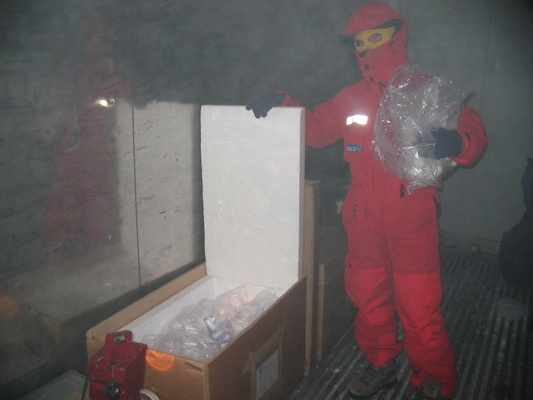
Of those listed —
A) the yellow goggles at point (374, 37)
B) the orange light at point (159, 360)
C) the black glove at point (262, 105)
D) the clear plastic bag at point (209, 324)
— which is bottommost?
the clear plastic bag at point (209, 324)

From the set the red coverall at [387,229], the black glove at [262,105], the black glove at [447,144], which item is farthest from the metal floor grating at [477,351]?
the black glove at [262,105]

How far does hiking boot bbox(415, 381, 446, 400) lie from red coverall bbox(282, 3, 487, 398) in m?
0.02

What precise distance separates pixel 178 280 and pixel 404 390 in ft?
3.38

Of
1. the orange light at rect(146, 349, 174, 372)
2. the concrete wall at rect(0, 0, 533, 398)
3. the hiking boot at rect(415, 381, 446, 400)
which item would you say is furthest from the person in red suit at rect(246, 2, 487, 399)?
the orange light at rect(146, 349, 174, 372)

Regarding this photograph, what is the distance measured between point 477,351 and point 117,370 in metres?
1.66

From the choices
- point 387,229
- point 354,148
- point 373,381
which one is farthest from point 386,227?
point 373,381

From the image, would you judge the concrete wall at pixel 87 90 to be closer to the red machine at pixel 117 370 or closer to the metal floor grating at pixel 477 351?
the red machine at pixel 117 370

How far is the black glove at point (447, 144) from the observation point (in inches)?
58.8

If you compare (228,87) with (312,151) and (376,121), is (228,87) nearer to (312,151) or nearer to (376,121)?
(376,121)

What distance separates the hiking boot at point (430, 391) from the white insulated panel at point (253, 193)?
67 cm

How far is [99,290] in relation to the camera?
1519 mm

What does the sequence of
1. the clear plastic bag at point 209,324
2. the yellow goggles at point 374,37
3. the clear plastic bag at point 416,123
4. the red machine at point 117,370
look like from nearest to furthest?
the red machine at point 117,370
the clear plastic bag at point 209,324
the clear plastic bag at point 416,123
the yellow goggles at point 374,37

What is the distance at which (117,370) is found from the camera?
1.12 meters

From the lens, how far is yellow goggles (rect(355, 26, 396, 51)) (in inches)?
66.6
